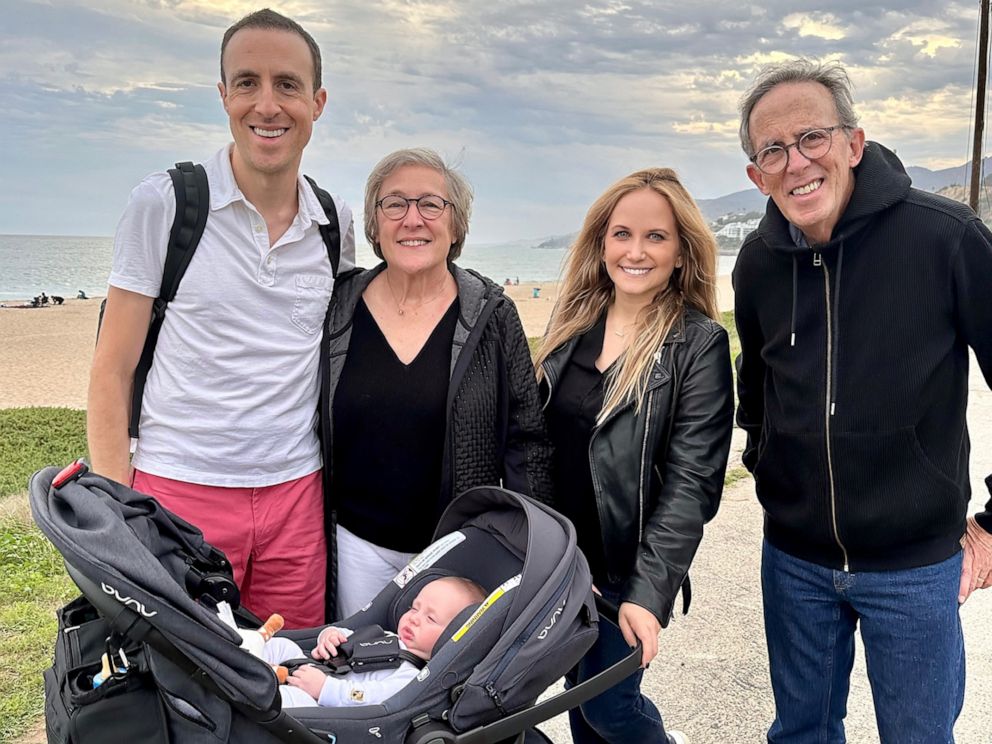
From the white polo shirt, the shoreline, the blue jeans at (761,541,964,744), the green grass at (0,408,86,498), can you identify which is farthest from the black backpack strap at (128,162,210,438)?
the green grass at (0,408,86,498)

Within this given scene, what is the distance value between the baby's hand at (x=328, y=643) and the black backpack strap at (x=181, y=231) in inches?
39.3

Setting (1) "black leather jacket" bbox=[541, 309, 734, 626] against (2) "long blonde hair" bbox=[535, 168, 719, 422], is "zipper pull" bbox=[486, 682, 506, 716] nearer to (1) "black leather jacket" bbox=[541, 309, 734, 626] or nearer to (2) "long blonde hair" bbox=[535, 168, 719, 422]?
(1) "black leather jacket" bbox=[541, 309, 734, 626]

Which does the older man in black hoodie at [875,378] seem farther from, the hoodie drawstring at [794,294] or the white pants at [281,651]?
the white pants at [281,651]

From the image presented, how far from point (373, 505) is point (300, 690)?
2.45ft

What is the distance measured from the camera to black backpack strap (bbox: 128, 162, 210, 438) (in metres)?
2.41

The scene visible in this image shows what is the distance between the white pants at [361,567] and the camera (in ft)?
8.84

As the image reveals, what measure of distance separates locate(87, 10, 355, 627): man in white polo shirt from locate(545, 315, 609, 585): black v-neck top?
2.63ft

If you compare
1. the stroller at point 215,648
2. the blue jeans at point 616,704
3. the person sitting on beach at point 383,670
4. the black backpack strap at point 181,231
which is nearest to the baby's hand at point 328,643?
the person sitting on beach at point 383,670

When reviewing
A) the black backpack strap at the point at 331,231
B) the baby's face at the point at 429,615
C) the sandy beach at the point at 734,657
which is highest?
the black backpack strap at the point at 331,231

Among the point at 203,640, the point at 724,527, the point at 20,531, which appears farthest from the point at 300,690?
the point at 20,531

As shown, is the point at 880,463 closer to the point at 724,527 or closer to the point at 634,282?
the point at 634,282

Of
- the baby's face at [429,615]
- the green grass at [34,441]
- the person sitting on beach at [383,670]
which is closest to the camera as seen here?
the person sitting on beach at [383,670]

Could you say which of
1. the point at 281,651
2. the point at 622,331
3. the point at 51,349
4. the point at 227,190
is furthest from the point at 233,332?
the point at 51,349

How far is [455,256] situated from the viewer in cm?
286
